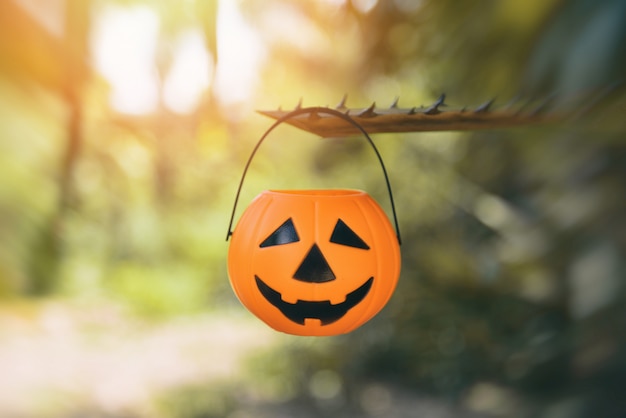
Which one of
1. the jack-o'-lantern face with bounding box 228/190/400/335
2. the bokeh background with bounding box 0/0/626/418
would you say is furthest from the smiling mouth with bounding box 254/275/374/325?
the bokeh background with bounding box 0/0/626/418

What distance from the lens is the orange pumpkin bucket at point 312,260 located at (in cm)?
108

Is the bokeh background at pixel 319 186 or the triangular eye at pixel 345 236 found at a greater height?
the bokeh background at pixel 319 186

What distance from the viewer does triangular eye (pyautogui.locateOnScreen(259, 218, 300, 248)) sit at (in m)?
1.09

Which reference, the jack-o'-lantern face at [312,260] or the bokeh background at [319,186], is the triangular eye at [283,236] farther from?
the bokeh background at [319,186]

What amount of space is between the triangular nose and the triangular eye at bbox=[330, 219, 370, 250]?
42 millimetres

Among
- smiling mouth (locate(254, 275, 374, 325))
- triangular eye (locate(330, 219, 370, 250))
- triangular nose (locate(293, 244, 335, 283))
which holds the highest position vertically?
triangular eye (locate(330, 219, 370, 250))

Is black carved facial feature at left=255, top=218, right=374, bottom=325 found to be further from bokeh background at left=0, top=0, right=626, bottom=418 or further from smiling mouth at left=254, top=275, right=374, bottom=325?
bokeh background at left=0, top=0, right=626, bottom=418

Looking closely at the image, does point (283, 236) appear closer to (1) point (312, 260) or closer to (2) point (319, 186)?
(1) point (312, 260)

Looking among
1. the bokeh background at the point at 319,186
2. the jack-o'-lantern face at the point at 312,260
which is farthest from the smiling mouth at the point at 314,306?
the bokeh background at the point at 319,186

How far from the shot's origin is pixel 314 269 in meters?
1.07

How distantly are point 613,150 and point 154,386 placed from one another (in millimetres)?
3899

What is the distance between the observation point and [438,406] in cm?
388

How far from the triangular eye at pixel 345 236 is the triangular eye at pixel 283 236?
7cm

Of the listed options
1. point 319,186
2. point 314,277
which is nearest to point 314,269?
point 314,277
